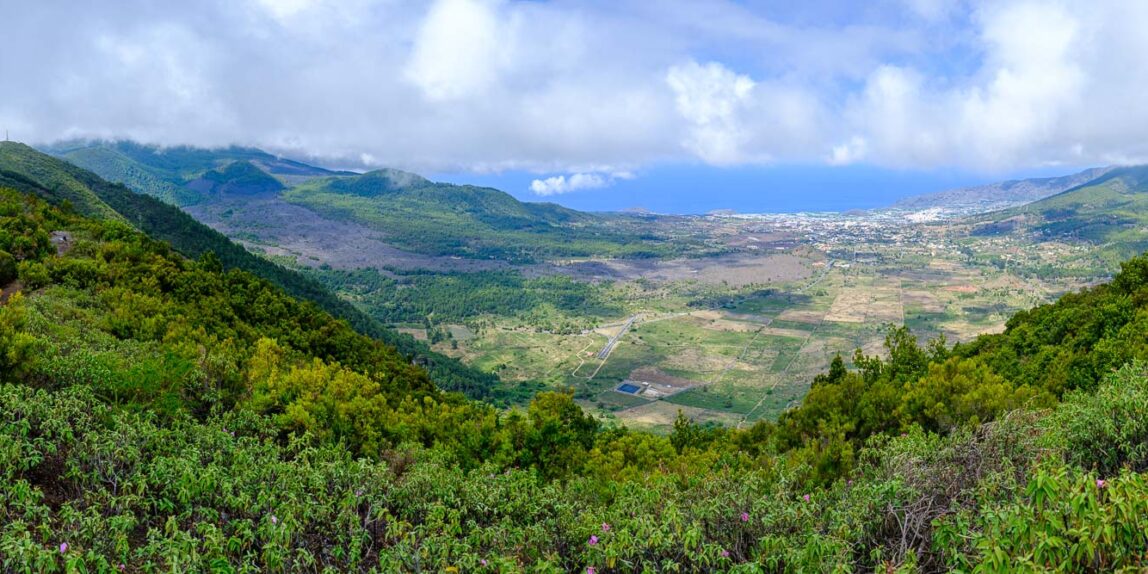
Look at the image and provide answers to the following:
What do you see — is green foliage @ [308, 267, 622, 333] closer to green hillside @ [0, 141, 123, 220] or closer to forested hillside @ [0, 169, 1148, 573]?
green hillside @ [0, 141, 123, 220]

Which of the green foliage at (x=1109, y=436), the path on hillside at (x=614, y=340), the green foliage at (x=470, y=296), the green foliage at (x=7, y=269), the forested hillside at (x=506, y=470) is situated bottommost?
the path on hillside at (x=614, y=340)

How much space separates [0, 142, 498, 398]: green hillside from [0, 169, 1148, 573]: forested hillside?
4802cm

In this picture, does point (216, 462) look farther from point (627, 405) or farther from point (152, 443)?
point (627, 405)

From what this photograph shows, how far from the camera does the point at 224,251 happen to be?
219 ft

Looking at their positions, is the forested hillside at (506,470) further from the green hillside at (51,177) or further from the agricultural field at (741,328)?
the green hillside at (51,177)

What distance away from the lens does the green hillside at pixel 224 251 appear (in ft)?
213

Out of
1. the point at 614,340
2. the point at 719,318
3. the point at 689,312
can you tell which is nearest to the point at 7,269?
the point at 614,340

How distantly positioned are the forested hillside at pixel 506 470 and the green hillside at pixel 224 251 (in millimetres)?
48019

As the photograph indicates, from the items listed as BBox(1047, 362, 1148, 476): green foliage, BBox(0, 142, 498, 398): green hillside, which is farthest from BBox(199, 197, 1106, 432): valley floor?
BBox(1047, 362, 1148, 476): green foliage

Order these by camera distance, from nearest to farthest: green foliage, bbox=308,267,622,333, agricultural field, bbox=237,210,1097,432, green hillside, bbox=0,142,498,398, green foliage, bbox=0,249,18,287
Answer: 1. green foliage, bbox=0,249,18,287
2. green hillside, bbox=0,142,498,398
3. agricultural field, bbox=237,210,1097,432
4. green foliage, bbox=308,267,622,333

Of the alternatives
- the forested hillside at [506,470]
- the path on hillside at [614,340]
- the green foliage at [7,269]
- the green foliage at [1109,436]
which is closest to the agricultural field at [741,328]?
the path on hillside at [614,340]

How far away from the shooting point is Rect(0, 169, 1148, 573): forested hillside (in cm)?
683

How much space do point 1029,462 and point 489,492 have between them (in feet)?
25.1

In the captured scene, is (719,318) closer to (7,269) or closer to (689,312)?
(689,312)
